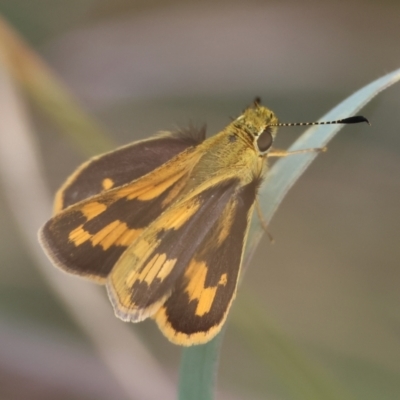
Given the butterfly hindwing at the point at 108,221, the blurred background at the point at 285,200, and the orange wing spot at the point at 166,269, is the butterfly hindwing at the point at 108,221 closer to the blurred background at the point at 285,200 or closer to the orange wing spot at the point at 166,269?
the orange wing spot at the point at 166,269

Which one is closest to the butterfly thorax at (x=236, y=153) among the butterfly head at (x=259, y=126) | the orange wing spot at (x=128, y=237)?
the butterfly head at (x=259, y=126)

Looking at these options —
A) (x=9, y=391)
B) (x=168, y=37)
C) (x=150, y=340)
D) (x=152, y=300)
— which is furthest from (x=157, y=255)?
(x=168, y=37)

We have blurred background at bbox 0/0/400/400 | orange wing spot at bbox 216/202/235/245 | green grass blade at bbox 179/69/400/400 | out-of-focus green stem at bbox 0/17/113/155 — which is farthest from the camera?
blurred background at bbox 0/0/400/400

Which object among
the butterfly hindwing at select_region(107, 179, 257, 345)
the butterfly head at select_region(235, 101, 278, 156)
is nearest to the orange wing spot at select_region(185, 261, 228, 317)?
the butterfly hindwing at select_region(107, 179, 257, 345)

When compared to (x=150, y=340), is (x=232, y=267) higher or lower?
higher

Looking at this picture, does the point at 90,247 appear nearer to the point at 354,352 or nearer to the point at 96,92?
the point at 354,352

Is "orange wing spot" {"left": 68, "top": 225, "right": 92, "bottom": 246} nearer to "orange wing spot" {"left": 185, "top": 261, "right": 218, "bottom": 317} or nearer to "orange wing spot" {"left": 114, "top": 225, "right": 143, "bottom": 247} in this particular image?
"orange wing spot" {"left": 114, "top": 225, "right": 143, "bottom": 247}

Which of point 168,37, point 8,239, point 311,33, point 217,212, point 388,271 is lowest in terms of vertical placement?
point 388,271
